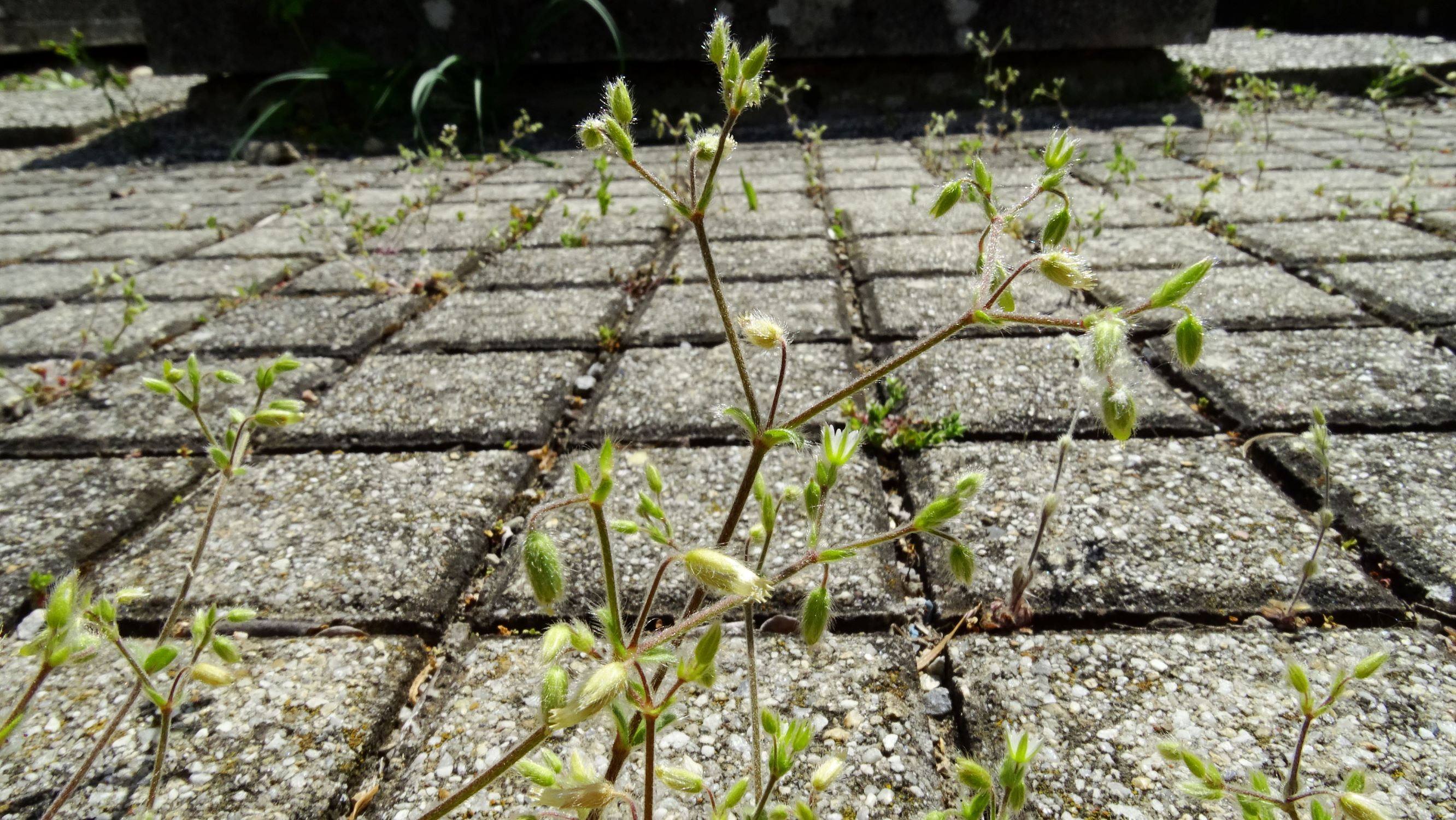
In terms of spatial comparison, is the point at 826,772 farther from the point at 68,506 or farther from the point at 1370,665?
the point at 68,506

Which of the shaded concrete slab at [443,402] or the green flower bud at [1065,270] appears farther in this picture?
the shaded concrete slab at [443,402]

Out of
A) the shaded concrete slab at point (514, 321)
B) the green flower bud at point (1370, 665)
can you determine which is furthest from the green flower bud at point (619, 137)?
the shaded concrete slab at point (514, 321)

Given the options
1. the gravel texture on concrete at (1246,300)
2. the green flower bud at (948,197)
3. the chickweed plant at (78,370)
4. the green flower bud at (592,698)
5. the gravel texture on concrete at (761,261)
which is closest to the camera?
the green flower bud at (592,698)

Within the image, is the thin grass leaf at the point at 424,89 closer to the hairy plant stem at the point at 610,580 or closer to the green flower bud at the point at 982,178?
the green flower bud at the point at 982,178

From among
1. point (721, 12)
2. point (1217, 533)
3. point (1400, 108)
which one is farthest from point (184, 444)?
point (1400, 108)

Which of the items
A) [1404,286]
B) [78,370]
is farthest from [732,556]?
[1404,286]

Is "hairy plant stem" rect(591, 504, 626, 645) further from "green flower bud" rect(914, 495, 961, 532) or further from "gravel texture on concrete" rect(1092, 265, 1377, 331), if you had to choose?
"gravel texture on concrete" rect(1092, 265, 1377, 331)

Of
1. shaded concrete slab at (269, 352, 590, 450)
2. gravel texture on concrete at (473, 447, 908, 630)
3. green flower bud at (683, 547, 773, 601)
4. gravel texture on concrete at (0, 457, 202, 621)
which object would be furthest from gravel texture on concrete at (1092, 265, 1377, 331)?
gravel texture on concrete at (0, 457, 202, 621)
